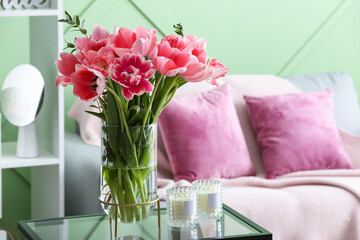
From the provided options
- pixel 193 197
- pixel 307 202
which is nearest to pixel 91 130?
pixel 307 202

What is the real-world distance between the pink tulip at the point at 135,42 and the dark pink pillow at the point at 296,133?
55.0 inches

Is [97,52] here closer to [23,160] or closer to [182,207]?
[182,207]

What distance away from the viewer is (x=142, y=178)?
1.58 m

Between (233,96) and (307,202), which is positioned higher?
(233,96)

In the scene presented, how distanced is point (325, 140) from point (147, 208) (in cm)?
141

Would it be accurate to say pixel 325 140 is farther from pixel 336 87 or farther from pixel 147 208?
pixel 147 208

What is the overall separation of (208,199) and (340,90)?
1718mm

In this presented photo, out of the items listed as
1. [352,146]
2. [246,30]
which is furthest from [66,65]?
[246,30]

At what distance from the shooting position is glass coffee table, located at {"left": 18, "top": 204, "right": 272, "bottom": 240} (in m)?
1.64

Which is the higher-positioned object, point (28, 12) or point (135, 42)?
point (28, 12)

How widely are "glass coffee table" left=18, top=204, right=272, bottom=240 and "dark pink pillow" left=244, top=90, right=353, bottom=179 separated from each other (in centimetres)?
107

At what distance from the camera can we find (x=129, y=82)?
1.45 meters

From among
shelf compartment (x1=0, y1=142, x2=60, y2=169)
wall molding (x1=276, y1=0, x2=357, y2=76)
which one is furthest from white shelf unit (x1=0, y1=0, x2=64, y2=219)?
wall molding (x1=276, y1=0, x2=357, y2=76)

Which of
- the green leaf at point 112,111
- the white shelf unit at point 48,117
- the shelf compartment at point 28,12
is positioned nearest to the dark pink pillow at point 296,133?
the white shelf unit at point 48,117
